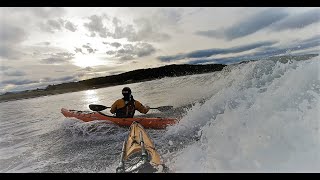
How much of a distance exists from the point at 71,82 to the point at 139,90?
1096 mm

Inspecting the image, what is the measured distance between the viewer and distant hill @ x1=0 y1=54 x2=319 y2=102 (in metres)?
5.12

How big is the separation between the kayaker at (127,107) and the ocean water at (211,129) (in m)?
0.11

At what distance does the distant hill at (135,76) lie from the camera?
202 inches

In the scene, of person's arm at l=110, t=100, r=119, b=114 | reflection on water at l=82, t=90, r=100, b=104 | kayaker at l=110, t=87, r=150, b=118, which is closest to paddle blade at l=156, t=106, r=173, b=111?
kayaker at l=110, t=87, r=150, b=118

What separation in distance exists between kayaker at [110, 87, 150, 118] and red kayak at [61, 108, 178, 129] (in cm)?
11

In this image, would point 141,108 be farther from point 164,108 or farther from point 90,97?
point 90,97

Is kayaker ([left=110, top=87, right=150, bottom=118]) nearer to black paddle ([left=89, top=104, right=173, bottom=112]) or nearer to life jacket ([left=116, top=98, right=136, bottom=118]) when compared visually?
life jacket ([left=116, top=98, right=136, bottom=118])

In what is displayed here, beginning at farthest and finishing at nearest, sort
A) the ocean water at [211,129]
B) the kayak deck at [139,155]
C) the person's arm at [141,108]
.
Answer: the person's arm at [141,108] < the ocean water at [211,129] < the kayak deck at [139,155]

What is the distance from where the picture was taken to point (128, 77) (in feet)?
17.3

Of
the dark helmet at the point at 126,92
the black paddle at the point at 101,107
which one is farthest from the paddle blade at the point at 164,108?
the dark helmet at the point at 126,92

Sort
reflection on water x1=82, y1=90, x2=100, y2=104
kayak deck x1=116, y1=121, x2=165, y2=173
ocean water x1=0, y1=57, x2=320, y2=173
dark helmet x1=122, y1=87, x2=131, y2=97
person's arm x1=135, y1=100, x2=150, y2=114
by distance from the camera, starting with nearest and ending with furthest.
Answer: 1. kayak deck x1=116, y1=121, x2=165, y2=173
2. ocean water x1=0, y1=57, x2=320, y2=173
3. dark helmet x1=122, y1=87, x2=131, y2=97
4. person's arm x1=135, y1=100, x2=150, y2=114
5. reflection on water x1=82, y1=90, x2=100, y2=104

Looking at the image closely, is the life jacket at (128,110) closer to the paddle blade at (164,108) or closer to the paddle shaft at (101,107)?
the paddle shaft at (101,107)

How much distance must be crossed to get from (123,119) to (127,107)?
0.20m

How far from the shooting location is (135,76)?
521 centimetres
